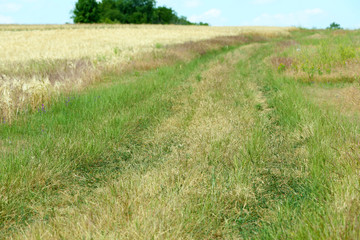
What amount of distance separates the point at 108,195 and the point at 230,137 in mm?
2048

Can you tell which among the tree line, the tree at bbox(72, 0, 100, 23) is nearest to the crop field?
the tree at bbox(72, 0, 100, 23)

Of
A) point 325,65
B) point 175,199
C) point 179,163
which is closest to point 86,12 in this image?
point 325,65

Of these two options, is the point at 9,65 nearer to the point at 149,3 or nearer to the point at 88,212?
the point at 88,212

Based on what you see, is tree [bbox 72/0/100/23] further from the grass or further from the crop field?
the crop field

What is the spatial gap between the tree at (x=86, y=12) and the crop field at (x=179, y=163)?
65870 millimetres

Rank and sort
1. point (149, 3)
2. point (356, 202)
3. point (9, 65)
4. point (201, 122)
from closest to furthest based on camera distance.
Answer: point (356, 202)
point (201, 122)
point (9, 65)
point (149, 3)

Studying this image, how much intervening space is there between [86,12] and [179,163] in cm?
7161

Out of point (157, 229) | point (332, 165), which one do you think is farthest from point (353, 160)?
point (157, 229)

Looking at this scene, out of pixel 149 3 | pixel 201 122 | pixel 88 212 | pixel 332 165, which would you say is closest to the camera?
pixel 88 212

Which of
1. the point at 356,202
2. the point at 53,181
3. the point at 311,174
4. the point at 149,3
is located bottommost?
the point at 53,181

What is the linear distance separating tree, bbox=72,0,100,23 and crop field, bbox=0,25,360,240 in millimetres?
65870

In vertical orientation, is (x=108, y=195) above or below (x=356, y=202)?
below

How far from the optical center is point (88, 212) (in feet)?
8.21

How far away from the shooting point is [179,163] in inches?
141
